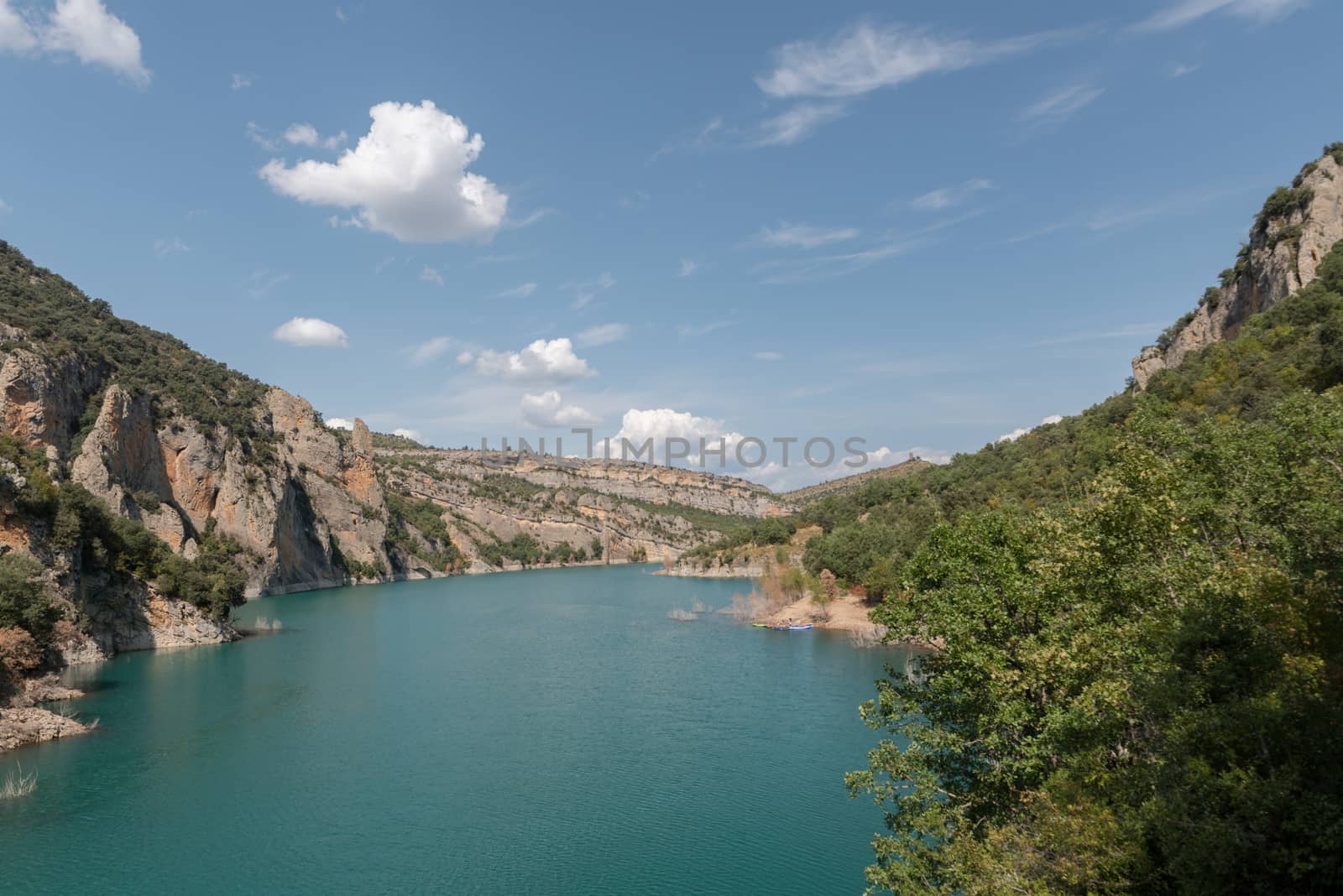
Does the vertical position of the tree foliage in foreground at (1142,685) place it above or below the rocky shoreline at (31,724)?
above

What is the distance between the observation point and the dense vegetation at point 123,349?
61750 mm

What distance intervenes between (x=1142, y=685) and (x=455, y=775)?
68.2 feet

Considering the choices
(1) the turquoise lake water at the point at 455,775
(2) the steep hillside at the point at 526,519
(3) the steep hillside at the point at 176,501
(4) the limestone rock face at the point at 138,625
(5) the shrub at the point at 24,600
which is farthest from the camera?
(2) the steep hillside at the point at 526,519

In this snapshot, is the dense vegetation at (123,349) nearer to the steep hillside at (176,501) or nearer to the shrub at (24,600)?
the steep hillside at (176,501)

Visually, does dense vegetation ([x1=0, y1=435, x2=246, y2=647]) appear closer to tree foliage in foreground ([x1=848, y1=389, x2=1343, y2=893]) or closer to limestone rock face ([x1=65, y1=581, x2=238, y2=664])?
limestone rock face ([x1=65, y1=581, x2=238, y2=664])

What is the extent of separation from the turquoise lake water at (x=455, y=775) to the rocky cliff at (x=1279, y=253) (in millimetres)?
37238

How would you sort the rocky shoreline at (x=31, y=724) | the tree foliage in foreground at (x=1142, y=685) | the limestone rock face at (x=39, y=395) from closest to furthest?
the tree foliage in foreground at (x=1142, y=685)
the rocky shoreline at (x=31, y=724)
the limestone rock face at (x=39, y=395)

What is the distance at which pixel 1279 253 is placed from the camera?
49406 millimetres

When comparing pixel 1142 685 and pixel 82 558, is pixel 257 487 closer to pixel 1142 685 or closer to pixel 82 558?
pixel 82 558

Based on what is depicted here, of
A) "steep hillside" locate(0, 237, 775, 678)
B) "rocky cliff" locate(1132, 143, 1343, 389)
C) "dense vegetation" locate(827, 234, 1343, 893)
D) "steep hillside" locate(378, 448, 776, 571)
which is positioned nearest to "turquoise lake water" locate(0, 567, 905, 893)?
"steep hillside" locate(0, 237, 775, 678)

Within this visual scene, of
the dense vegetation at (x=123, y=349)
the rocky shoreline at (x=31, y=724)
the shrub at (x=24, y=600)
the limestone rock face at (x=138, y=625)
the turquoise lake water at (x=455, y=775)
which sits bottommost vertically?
the turquoise lake water at (x=455, y=775)

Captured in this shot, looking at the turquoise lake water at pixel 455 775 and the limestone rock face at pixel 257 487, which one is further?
the limestone rock face at pixel 257 487

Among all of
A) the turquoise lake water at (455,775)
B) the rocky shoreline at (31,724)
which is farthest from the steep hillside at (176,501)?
the turquoise lake water at (455,775)

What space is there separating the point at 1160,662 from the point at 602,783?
682 inches
